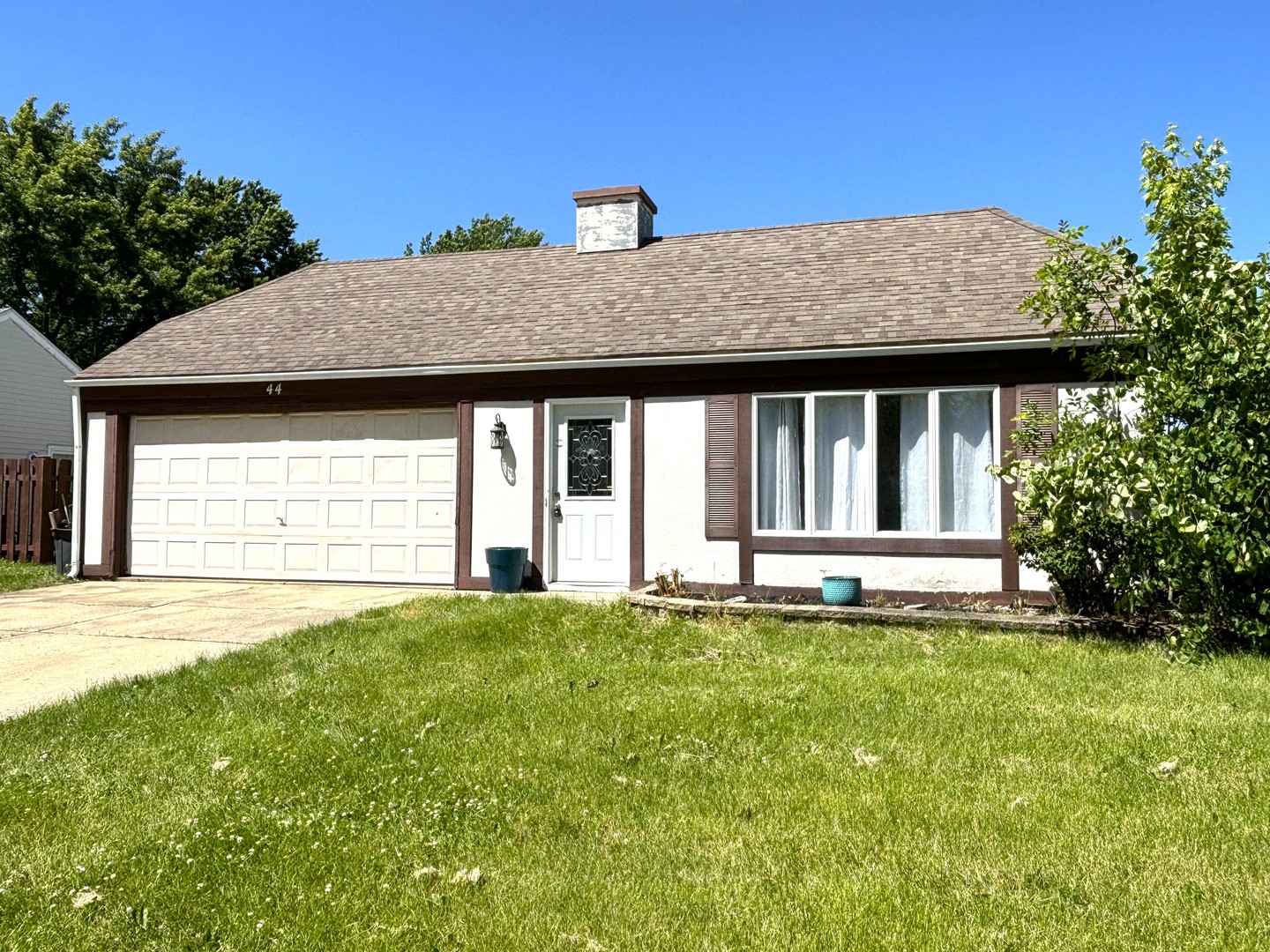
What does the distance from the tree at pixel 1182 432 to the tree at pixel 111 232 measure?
2948 centimetres

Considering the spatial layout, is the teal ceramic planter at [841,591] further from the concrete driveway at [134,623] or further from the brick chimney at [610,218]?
the brick chimney at [610,218]

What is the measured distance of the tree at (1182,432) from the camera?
646 cm

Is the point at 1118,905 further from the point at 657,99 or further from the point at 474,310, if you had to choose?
the point at 657,99

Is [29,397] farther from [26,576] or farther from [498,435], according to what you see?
[498,435]

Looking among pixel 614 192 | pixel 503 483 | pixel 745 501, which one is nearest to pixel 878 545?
pixel 745 501

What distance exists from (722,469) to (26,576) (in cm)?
971

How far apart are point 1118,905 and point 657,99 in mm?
15813

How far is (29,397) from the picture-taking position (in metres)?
21.1

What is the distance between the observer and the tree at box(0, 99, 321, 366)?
2795 centimetres

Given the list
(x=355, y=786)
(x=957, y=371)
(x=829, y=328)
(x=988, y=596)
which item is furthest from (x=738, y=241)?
(x=355, y=786)

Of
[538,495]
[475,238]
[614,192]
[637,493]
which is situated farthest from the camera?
[475,238]

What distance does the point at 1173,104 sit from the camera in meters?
10.1

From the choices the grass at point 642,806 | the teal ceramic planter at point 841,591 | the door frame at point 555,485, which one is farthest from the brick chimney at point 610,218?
the grass at point 642,806

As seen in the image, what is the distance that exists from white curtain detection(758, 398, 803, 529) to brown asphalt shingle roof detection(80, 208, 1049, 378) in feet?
2.33
